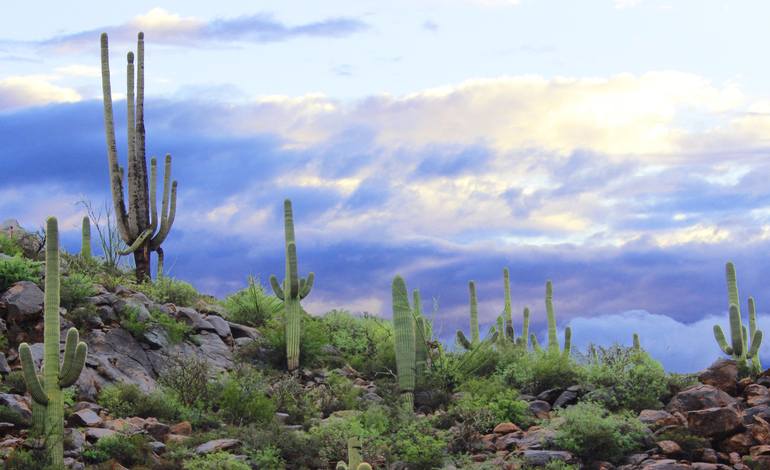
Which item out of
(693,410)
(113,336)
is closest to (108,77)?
(113,336)

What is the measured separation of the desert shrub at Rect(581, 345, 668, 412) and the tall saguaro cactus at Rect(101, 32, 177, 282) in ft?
34.9

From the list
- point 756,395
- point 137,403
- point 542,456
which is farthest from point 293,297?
point 756,395

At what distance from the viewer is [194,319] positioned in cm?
1962

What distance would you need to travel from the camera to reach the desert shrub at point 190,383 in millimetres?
16156

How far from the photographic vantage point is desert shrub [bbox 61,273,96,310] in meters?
17.6

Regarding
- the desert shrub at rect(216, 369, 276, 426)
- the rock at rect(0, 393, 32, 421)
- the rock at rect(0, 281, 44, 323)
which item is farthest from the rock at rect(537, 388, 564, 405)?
the rock at rect(0, 281, 44, 323)

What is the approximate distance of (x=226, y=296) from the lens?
75.4 ft

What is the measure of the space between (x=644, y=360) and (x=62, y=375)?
1082 cm

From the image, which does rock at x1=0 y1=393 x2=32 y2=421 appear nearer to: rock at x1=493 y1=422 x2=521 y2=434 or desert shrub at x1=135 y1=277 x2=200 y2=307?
desert shrub at x1=135 y1=277 x2=200 y2=307

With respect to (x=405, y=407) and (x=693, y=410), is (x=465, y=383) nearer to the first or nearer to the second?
(x=405, y=407)

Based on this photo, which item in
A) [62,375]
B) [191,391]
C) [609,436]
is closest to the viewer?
[62,375]

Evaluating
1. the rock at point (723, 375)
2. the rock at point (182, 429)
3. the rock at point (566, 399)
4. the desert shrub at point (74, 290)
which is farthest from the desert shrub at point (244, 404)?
the rock at point (723, 375)

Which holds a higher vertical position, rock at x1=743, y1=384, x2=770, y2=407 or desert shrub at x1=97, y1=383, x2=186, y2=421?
desert shrub at x1=97, y1=383, x2=186, y2=421

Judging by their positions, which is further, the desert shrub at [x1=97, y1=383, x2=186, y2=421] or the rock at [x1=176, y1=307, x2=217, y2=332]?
the rock at [x1=176, y1=307, x2=217, y2=332]
